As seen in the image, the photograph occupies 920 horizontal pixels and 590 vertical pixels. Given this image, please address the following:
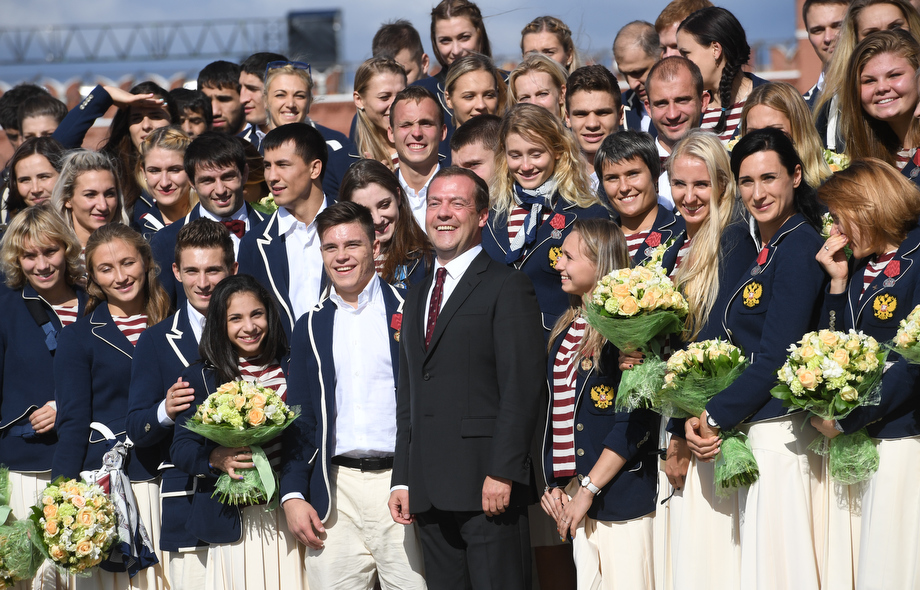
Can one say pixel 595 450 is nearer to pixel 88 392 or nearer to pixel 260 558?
pixel 260 558

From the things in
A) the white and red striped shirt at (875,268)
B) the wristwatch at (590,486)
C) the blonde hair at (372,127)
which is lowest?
the wristwatch at (590,486)

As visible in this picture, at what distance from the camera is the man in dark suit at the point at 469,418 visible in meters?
4.72

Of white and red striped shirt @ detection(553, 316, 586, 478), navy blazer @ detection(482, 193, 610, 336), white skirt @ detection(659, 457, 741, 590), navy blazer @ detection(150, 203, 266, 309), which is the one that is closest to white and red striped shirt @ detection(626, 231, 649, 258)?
navy blazer @ detection(482, 193, 610, 336)

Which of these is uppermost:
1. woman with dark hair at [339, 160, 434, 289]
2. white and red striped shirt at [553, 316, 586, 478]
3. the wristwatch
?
woman with dark hair at [339, 160, 434, 289]

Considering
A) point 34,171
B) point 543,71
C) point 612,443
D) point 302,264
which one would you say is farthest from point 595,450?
point 34,171

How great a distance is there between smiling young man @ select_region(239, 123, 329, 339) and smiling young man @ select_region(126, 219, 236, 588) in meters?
0.31

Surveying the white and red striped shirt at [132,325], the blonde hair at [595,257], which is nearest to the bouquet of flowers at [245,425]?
the white and red striped shirt at [132,325]

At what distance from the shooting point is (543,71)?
7.56 m

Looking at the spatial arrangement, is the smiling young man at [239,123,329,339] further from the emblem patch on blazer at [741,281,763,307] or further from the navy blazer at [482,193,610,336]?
the emblem patch on blazer at [741,281,763,307]

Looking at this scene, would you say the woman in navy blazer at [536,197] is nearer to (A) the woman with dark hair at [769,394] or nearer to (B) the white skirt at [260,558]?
(A) the woman with dark hair at [769,394]

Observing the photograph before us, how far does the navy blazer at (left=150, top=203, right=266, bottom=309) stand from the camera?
6398 mm

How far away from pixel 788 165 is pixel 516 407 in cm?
184

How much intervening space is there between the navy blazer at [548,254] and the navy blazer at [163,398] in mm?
1930

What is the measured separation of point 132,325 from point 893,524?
174 inches
